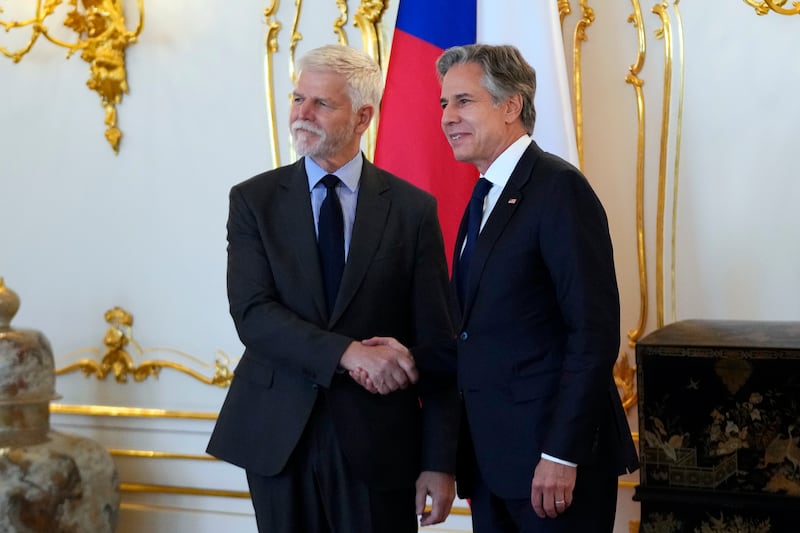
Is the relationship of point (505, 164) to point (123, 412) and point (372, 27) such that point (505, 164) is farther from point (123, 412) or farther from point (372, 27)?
point (123, 412)

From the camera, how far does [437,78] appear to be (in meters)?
2.96

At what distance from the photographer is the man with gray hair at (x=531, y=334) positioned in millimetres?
1724

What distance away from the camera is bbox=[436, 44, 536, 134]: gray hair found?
75.0 inches

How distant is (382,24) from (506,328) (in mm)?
1918

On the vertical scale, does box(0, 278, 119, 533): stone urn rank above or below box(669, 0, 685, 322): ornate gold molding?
below

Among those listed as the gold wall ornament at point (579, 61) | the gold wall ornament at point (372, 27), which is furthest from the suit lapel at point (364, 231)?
the gold wall ornament at point (372, 27)

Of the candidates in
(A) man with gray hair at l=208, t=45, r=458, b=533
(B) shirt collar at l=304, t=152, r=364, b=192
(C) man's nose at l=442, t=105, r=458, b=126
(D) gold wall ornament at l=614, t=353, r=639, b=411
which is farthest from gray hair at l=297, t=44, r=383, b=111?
(D) gold wall ornament at l=614, t=353, r=639, b=411

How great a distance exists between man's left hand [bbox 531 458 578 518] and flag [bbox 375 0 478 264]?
1330mm

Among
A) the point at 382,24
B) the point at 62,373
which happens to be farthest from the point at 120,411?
the point at 382,24

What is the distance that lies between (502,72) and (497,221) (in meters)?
0.29

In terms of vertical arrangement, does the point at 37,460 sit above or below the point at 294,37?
below

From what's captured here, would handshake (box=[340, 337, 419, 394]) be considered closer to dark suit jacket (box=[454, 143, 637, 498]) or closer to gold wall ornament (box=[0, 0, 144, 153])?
dark suit jacket (box=[454, 143, 637, 498])

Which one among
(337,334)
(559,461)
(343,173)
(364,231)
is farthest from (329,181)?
(559,461)

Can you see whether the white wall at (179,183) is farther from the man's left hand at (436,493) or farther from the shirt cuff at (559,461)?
the shirt cuff at (559,461)
